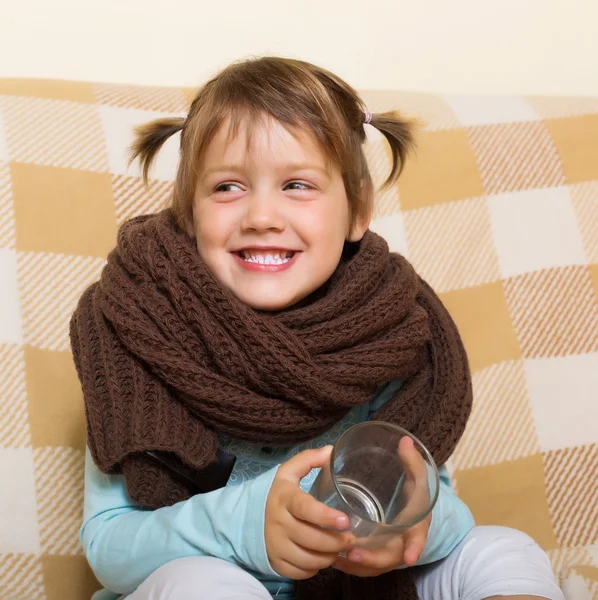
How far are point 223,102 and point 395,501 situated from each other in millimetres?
507

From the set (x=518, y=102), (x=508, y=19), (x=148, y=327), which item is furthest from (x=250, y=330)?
(x=508, y=19)

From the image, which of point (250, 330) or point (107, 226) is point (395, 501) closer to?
point (250, 330)

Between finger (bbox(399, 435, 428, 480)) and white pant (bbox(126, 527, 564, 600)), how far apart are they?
199mm

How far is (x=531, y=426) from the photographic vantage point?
132 centimetres

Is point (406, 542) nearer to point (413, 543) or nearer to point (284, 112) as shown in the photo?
point (413, 543)

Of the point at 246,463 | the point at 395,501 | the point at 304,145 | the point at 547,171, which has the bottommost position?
the point at 246,463

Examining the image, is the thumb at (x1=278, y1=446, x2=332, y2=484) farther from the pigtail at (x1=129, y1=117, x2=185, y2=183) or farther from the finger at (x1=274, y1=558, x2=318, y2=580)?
the pigtail at (x1=129, y1=117, x2=185, y2=183)

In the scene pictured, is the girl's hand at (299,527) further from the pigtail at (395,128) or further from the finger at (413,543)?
the pigtail at (395,128)

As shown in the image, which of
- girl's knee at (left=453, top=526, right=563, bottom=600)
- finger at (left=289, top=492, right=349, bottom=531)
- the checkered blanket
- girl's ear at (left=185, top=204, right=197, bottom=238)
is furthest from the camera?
the checkered blanket

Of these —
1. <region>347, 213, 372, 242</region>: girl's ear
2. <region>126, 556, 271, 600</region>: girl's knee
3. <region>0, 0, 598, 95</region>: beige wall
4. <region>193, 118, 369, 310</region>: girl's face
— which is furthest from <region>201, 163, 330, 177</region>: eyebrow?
<region>0, 0, 598, 95</region>: beige wall

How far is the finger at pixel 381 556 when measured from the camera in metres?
0.75

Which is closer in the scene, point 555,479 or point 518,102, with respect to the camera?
point 555,479

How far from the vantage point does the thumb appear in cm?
78

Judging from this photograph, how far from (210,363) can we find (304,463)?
0.22 metres
